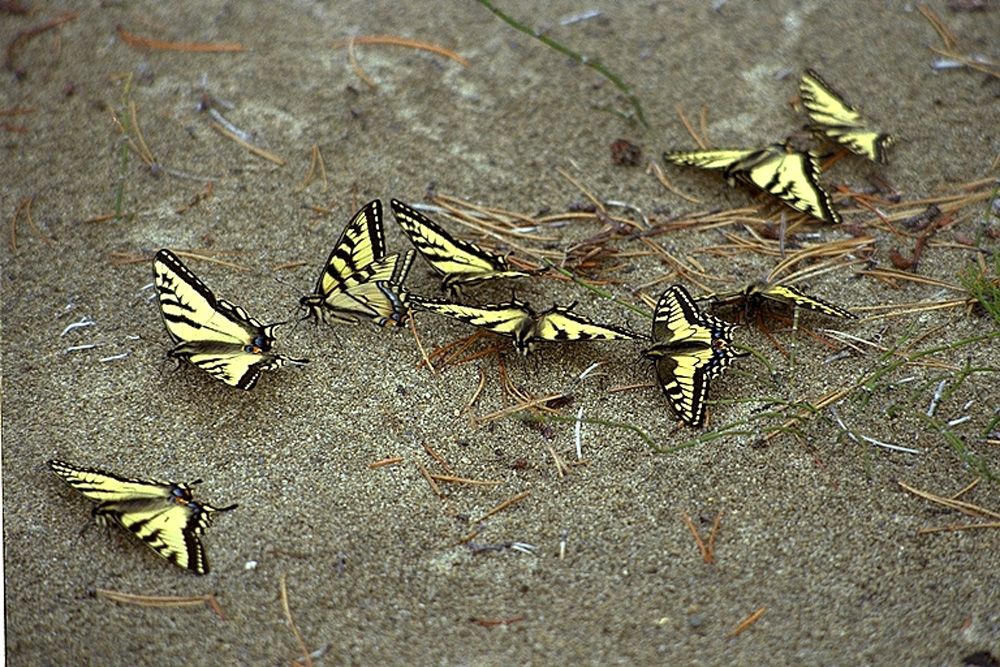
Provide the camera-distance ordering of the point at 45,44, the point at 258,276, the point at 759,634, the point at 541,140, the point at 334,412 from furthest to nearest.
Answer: the point at 45,44 → the point at 541,140 → the point at 258,276 → the point at 334,412 → the point at 759,634

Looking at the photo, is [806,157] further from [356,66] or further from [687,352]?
[356,66]

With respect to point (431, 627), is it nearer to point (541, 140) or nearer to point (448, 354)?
point (448, 354)

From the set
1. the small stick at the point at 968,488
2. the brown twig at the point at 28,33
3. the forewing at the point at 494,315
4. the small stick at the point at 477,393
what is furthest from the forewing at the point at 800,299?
the brown twig at the point at 28,33

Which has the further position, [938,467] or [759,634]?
[938,467]

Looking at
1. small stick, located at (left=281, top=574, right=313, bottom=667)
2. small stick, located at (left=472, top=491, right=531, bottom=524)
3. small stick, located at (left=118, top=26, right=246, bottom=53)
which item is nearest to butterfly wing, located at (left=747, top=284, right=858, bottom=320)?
small stick, located at (left=472, top=491, right=531, bottom=524)

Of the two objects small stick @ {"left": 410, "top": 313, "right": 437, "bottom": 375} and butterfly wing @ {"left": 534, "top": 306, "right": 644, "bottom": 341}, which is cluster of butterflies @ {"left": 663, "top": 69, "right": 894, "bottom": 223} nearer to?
butterfly wing @ {"left": 534, "top": 306, "right": 644, "bottom": 341}

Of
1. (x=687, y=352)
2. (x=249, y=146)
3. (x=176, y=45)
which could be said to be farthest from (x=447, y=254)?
(x=176, y=45)

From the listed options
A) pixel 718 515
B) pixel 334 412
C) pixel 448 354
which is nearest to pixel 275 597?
pixel 334 412
